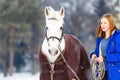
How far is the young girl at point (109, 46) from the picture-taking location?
4957 mm

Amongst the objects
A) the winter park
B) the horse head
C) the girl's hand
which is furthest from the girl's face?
the winter park

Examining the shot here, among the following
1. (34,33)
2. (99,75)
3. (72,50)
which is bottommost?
(99,75)

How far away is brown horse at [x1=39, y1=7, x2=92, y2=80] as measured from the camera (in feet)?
18.1

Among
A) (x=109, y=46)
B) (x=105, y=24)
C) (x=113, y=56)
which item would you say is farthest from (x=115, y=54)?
(x=105, y=24)

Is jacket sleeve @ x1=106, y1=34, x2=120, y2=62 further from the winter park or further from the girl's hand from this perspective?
the winter park

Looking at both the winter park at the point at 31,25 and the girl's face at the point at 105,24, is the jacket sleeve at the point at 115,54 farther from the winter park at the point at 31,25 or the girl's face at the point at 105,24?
the winter park at the point at 31,25

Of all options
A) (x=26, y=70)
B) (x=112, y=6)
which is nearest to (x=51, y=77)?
(x=112, y=6)

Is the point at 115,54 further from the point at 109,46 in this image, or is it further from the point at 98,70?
the point at 98,70

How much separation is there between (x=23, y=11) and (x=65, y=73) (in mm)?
25830

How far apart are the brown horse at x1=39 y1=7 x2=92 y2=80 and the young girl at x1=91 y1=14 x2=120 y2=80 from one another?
0.57 m

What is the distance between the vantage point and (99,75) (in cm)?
530

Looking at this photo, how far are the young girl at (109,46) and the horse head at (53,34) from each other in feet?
1.79

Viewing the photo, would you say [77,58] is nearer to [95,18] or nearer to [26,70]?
[95,18]

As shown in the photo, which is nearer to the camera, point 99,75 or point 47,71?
point 99,75
